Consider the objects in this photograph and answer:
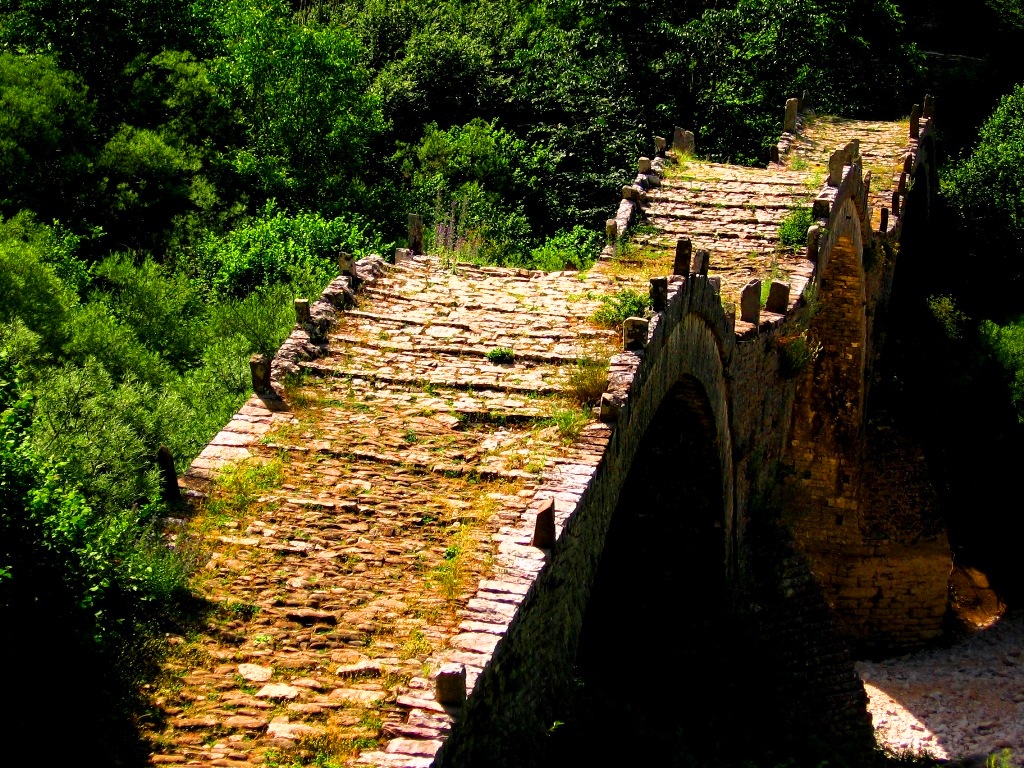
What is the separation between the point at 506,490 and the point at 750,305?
6.73 meters

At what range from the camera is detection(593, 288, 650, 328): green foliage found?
13.1 m

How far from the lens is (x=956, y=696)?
2677 centimetres

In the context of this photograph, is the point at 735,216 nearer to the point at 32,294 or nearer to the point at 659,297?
the point at 659,297

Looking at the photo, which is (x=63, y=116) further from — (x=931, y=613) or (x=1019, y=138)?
(x=1019, y=138)

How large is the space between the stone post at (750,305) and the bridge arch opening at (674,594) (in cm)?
175

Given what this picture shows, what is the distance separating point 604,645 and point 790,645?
3.92 m

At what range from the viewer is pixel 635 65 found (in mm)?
32625

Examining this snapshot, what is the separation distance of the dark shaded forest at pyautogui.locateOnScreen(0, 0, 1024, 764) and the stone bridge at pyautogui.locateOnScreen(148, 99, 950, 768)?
802 millimetres

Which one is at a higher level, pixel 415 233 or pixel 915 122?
pixel 415 233

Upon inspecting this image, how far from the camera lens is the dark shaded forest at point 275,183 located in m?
9.41

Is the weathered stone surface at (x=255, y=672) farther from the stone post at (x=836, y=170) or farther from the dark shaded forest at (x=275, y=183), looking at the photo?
the stone post at (x=836, y=170)

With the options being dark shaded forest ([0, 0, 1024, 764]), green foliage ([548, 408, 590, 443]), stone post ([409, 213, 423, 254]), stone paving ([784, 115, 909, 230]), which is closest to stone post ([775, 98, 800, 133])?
stone paving ([784, 115, 909, 230])

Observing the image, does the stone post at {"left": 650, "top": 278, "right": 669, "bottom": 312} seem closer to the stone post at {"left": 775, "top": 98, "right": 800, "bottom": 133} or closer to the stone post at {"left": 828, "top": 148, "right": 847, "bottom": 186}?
the stone post at {"left": 828, "top": 148, "right": 847, "bottom": 186}

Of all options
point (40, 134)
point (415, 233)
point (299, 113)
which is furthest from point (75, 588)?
point (299, 113)
